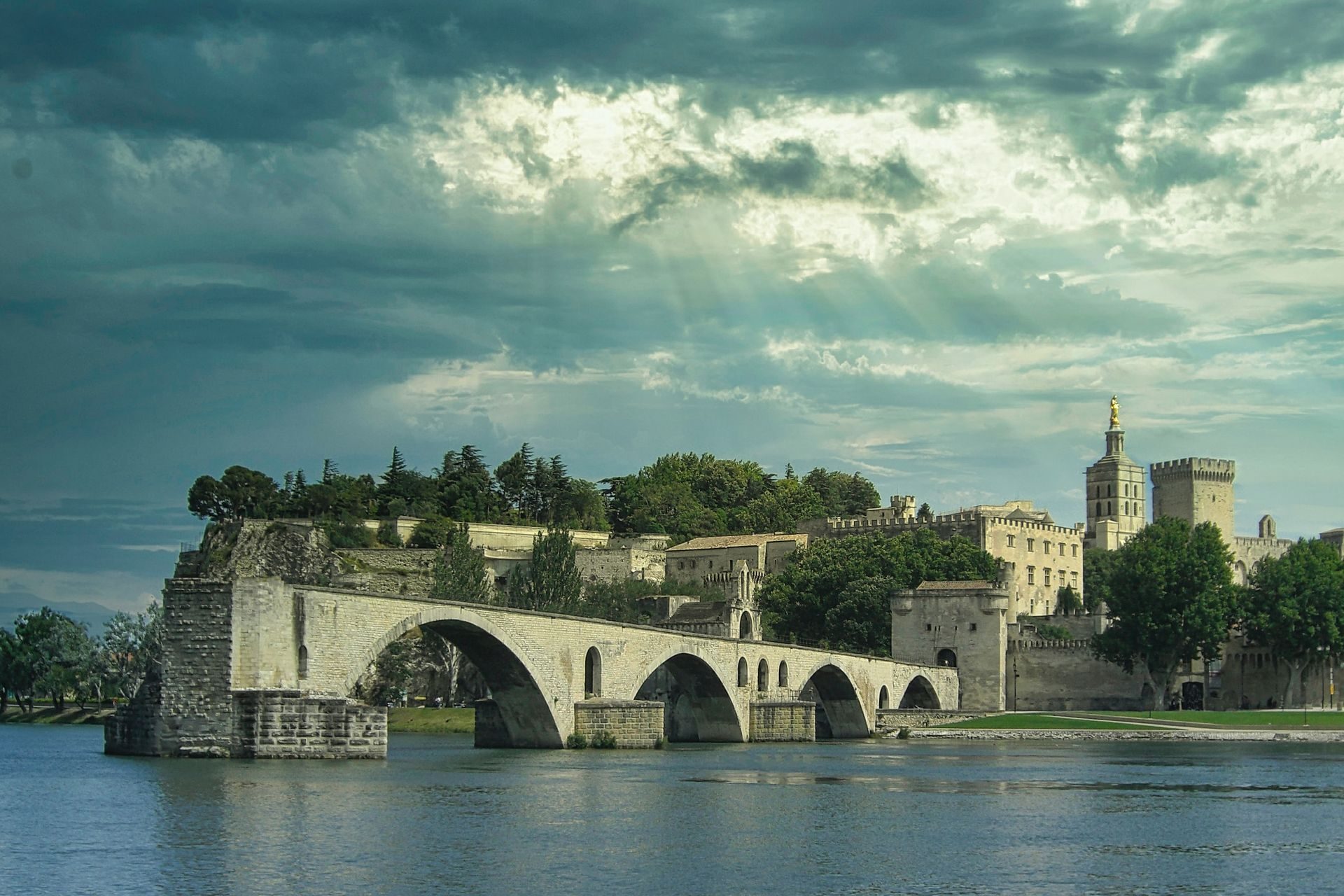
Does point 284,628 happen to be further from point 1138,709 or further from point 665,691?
point 1138,709

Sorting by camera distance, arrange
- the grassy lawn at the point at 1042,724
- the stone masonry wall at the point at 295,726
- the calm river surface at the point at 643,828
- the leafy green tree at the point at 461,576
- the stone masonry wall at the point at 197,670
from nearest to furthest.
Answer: the calm river surface at the point at 643,828 < the stone masonry wall at the point at 295,726 < the stone masonry wall at the point at 197,670 < the grassy lawn at the point at 1042,724 < the leafy green tree at the point at 461,576

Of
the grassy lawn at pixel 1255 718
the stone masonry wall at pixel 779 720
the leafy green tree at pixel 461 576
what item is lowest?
the grassy lawn at pixel 1255 718

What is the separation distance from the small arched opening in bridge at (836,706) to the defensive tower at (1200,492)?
75.9 metres

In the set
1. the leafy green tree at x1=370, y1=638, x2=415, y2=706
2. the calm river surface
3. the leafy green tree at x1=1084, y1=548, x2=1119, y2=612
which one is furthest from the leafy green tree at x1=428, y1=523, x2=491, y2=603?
the leafy green tree at x1=1084, y1=548, x2=1119, y2=612

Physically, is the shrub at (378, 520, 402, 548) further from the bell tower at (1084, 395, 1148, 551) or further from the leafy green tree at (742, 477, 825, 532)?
the bell tower at (1084, 395, 1148, 551)

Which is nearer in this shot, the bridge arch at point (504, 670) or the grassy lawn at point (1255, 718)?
the bridge arch at point (504, 670)

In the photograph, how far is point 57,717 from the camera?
100 metres

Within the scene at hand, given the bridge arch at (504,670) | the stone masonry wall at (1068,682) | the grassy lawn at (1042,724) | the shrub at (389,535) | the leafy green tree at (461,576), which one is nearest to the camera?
the bridge arch at (504,670)

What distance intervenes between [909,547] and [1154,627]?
19.8 m

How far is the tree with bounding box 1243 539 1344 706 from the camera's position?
93750 millimetres

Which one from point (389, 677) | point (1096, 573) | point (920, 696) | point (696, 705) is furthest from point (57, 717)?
point (1096, 573)

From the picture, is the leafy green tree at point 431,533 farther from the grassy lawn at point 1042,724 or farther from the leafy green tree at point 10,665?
the grassy lawn at point 1042,724

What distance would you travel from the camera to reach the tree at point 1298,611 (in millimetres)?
93750

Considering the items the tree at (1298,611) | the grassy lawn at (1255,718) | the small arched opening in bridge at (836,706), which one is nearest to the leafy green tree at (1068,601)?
the tree at (1298,611)
